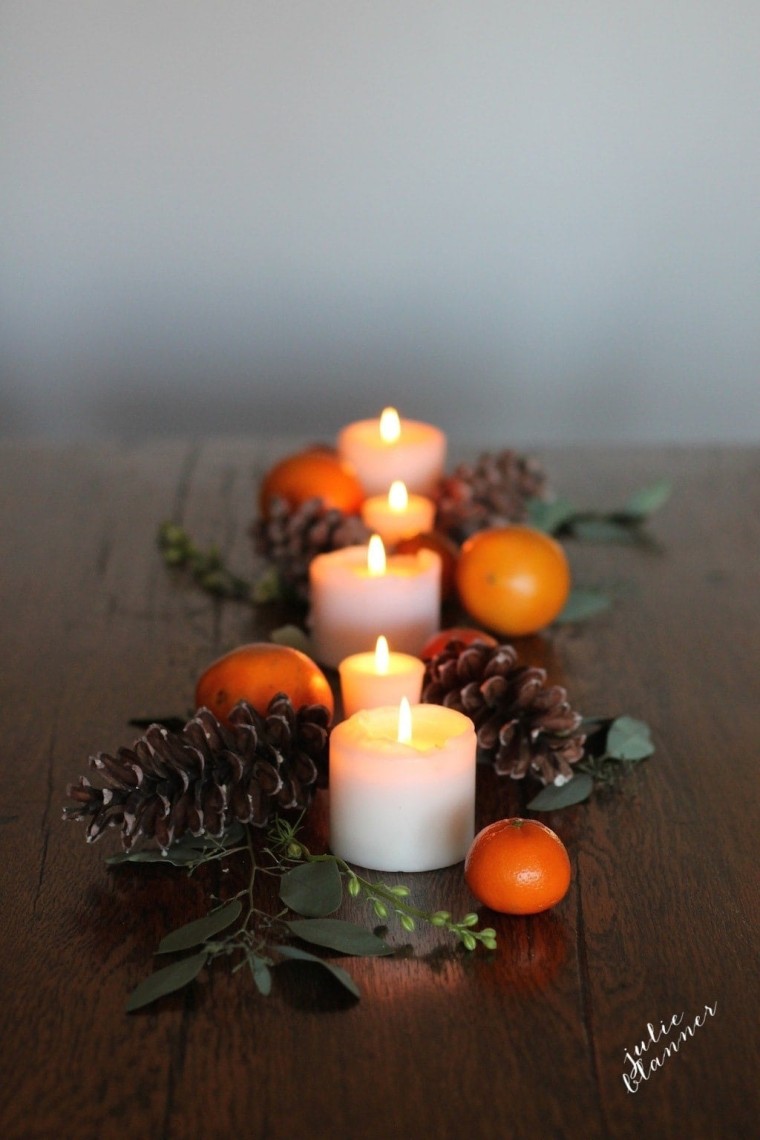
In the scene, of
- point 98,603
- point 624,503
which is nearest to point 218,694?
point 98,603

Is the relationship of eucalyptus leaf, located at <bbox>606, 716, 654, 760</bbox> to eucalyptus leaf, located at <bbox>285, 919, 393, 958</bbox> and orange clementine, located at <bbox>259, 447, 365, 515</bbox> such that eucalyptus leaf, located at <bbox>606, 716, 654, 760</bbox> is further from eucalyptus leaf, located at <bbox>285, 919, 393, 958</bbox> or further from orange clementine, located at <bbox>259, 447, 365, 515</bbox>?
orange clementine, located at <bbox>259, 447, 365, 515</bbox>

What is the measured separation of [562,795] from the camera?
0.80m

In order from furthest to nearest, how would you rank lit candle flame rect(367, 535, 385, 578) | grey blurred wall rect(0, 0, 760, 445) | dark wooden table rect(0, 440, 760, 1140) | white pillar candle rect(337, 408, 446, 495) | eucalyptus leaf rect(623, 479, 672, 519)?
grey blurred wall rect(0, 0, 760, 445), eucalyptus leaf rect(623, 479, 672, 519), white pillar candle rect(337, 408, 446, 495), lit candle flame rect(367, 535, 385, 578), dark wooden table rect(0, 440, 760, 1140)

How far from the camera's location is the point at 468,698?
2.75 feet

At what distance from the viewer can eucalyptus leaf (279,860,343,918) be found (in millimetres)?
660

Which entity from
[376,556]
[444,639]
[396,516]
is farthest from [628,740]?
[396,516]

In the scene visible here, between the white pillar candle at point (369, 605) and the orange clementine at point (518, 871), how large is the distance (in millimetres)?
373

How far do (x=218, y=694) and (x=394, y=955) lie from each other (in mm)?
257

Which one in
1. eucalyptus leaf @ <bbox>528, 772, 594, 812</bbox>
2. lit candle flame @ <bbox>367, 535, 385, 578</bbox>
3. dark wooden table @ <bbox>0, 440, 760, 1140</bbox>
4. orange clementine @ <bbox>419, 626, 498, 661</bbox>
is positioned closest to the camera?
dark wooden table @ <bbox>0, 440, 760, 1140</bbox>

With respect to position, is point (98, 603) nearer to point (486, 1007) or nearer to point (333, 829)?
point (333, 829)

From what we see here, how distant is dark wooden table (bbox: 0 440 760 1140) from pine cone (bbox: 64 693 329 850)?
0.11 feet

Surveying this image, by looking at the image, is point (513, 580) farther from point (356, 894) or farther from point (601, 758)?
point (356, 894)

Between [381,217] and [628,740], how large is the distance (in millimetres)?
1772
